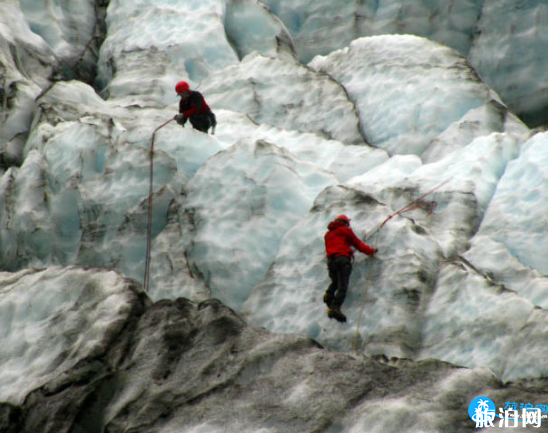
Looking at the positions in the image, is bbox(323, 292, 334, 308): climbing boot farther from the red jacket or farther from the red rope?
the red rope

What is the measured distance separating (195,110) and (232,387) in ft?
21.7

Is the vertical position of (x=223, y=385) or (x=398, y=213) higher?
(x=223, y=385)

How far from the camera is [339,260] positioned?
8672mm

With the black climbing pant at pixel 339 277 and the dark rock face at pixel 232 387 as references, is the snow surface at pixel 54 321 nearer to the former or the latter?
the dark rock face at pixel 232 387

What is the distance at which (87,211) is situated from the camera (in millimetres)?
11305

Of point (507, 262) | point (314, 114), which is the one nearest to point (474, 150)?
point (507, 262)

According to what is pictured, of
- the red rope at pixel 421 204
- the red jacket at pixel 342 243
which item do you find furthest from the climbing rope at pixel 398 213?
the red jacket at pixel 342 243

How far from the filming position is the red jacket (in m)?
8.72

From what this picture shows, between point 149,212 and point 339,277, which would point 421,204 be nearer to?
point 339,277

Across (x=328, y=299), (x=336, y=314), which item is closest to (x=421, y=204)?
(x=328, y=299)

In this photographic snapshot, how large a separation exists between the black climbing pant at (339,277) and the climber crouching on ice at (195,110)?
14.4 feet

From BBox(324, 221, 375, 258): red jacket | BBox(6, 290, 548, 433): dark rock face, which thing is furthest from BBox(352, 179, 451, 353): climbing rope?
BBox(6, 290, 548, 433): dark rock face

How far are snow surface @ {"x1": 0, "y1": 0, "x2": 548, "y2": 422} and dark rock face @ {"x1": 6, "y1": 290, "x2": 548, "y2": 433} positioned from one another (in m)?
0.45

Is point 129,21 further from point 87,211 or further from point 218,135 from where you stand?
point 87,211
